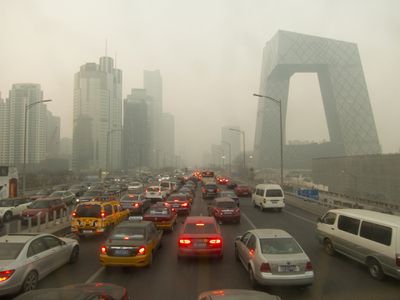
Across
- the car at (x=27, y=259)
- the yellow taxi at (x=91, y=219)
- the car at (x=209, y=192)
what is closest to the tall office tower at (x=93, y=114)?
the car at (x=209, y=192)

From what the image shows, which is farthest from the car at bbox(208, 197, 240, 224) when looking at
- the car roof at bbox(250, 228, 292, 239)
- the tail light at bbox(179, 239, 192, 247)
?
the car roof at bbox(250, 228, 292, 239)

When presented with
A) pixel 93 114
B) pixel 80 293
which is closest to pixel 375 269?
pixel 80 293

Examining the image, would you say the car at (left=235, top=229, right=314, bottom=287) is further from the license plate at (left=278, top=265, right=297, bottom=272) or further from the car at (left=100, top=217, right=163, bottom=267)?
the car at (left=100, top=217, right=163, bottom=267)

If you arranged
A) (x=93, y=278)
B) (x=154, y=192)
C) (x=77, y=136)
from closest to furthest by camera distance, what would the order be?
1. (x=93, y=278)
2. (x=154, y=192)
3. (x=77, y=136)

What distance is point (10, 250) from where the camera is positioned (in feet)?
30.7

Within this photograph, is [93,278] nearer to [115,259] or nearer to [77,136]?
[115,259]

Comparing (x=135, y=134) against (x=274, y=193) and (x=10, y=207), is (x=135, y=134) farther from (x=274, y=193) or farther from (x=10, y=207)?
(x=10, y=207)

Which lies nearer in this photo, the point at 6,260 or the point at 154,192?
the point at 6,260

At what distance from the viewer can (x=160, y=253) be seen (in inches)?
535

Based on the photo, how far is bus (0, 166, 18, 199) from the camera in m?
30.8

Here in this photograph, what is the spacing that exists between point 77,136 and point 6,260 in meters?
84.9

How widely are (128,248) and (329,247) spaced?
7.18 meters

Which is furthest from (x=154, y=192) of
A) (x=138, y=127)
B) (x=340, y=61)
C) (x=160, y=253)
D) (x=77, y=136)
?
(x=340, y=61)

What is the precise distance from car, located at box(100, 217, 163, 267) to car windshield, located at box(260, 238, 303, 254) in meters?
3.51
